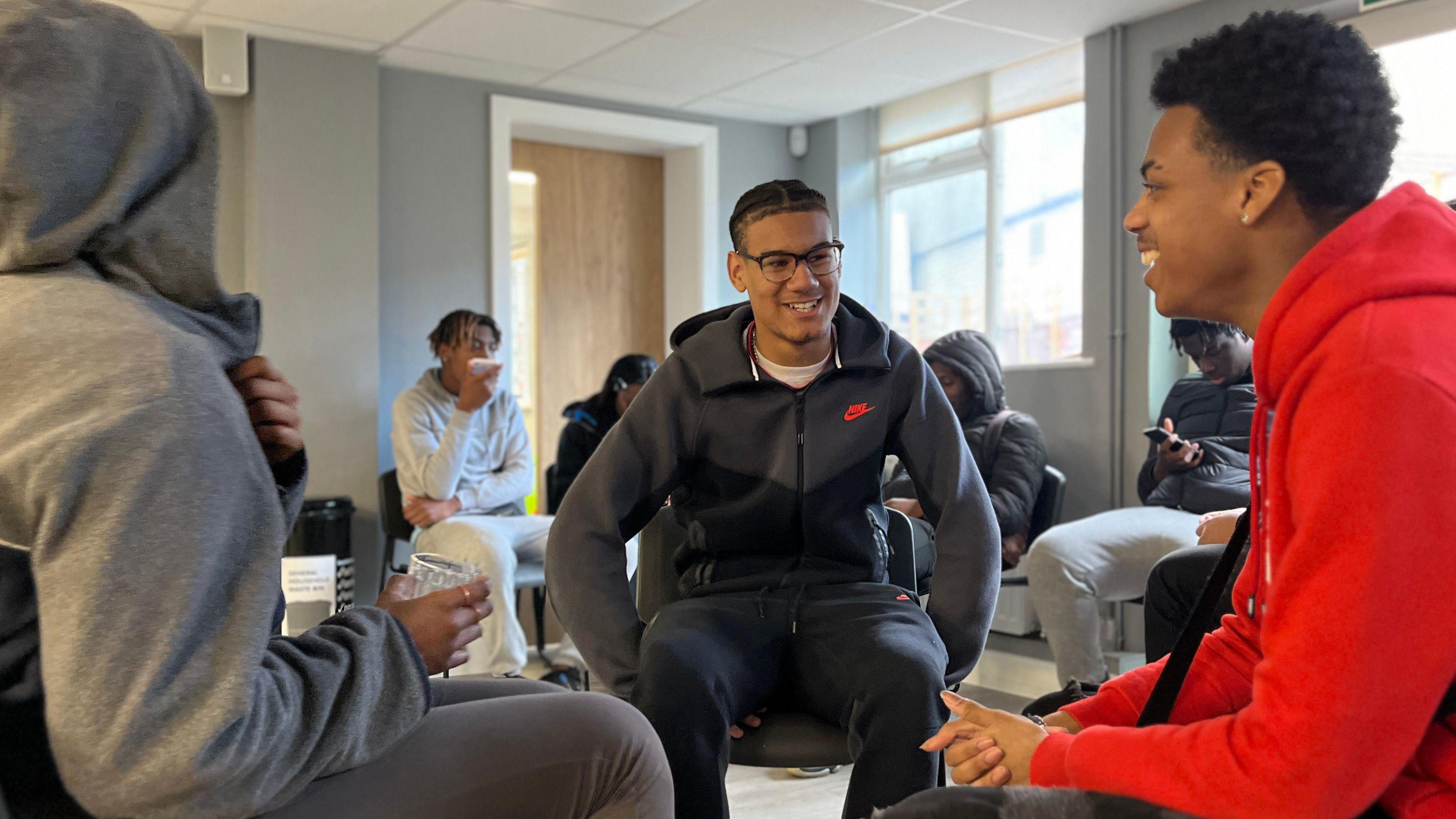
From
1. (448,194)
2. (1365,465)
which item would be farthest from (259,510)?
(448,194)

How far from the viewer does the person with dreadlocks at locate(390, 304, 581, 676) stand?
3.92 meters

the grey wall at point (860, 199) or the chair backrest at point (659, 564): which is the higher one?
the grey wall at point (860, 199)

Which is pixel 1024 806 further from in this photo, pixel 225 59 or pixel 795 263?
pixel 225 59

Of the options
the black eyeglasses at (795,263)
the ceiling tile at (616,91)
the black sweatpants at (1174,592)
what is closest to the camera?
the black eyeglasses at (795,263)

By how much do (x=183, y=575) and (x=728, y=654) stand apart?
1.05 metres

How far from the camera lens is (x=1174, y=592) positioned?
237 cm

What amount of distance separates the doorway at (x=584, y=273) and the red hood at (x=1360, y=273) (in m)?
5.01

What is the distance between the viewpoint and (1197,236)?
1.05m

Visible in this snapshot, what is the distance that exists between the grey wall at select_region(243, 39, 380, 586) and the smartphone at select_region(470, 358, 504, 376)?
0.93 meters

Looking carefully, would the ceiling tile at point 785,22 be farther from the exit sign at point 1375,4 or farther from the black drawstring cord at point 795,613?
the black drawstring cord at point 795,613

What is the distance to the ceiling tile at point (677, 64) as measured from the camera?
4.79 meters

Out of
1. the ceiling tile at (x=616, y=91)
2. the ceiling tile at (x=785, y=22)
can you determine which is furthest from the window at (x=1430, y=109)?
the ceiling tile at (x=616, y=91)

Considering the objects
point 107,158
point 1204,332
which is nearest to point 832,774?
point 1204,332

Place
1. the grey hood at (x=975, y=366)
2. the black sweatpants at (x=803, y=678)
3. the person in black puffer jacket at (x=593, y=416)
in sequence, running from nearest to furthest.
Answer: the black sweatpants at (x=803, y=678) < the grey hood at (x=975, y=366) < the person in black puffer jacket at (x=593, y=416)
